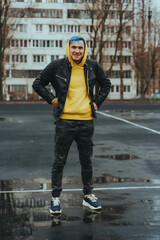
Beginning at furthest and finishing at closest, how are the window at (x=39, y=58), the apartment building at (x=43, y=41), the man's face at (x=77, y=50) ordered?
1. the window at (x=39, y=58)
2. the apartment building at (x=43, y=41)
3. the man's face at (x=77, y=50)

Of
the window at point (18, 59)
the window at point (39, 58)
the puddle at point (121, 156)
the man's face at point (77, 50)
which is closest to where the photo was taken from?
the man's face at point (77, 50)

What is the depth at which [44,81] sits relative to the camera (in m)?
5.59

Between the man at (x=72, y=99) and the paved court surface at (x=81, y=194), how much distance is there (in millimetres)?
362

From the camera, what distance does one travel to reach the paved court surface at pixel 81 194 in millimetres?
4559

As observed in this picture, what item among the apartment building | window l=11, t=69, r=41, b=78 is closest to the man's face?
the apartment building

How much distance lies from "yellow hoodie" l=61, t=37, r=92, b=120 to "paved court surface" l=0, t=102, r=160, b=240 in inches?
40.5

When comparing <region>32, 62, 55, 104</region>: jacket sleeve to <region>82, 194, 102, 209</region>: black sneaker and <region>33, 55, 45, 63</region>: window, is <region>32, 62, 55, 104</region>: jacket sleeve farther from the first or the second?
<region>33, 55, 45, 63</region>: window

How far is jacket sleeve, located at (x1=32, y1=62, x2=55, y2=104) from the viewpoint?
548 cm

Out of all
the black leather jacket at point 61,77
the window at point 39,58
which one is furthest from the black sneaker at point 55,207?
the window at point 39,58

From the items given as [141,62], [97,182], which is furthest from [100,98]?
[141,62]

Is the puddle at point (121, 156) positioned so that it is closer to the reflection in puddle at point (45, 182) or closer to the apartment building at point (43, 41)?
the reflection in puddle at point (45, 182)

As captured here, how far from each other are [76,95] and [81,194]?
1383mm

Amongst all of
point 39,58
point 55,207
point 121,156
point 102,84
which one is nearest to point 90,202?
point 55,207

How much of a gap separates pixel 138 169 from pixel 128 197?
7.14 feet
